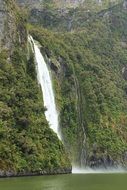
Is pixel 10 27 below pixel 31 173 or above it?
above

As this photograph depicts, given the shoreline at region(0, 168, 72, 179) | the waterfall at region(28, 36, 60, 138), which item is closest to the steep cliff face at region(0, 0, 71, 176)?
the shoreline at region(0, 168, 72, 179)

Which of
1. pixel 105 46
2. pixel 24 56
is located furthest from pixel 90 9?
pixel 24 56

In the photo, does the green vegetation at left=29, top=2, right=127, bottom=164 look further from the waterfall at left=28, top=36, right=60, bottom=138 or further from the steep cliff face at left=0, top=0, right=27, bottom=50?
the steep cliff face at left=0, top=0, right=27, bottom=50

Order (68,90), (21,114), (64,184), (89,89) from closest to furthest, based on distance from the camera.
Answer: (64,184), (21,114), (68,90), (89,89)

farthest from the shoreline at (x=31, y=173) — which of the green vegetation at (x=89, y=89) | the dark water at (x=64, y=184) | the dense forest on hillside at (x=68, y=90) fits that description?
the green vegetation at (x=89, y=89)

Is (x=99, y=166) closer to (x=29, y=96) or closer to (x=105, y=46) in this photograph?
(x=29, y=96)

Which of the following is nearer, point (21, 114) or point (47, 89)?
point (21, 114)

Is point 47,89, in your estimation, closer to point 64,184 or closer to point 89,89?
point 89,89

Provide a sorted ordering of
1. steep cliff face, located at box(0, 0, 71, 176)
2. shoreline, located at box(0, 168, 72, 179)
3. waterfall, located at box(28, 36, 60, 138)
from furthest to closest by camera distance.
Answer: waterfall, located at box(28, 36, 60, 138)
steep cliff face, located at box(0, 0, 71, 176)
shoreline, located at box(0, 168, 72, 179)

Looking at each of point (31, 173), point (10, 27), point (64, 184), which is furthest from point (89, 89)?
A: point (64, 184)

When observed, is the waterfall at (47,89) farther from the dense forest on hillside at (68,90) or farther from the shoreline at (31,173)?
the shoreline at (31,173)
